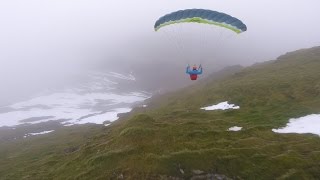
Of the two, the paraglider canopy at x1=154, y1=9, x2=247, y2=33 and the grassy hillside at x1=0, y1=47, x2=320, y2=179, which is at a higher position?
the paraglider canopy at x1=154, y1=9, x2=247, y2=33

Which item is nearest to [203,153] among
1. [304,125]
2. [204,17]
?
[204,17]

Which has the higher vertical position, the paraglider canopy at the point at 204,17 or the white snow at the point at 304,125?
the paraglider canopy at the point at 204,17

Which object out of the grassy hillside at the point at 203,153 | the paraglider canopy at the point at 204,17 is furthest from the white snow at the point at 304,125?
the paraglider canopy at the point at 204,17

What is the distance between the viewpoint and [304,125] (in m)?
53.9

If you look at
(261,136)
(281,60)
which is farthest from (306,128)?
(281,60)

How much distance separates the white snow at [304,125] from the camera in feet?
166

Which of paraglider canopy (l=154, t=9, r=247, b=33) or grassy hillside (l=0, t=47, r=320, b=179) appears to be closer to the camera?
grassy hillside (l=0, t=47, r=320, b=179)

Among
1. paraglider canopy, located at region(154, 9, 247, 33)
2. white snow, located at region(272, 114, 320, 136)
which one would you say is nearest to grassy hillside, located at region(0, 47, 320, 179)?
white snow, located at region(272, 114, 320, 136)

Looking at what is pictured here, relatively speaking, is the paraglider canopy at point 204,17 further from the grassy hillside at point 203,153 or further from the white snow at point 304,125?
the white snow at point 304,125

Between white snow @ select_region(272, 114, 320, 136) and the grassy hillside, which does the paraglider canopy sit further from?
white snow @ select_region(272, 114, 320, 136)

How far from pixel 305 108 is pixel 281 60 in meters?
80.6

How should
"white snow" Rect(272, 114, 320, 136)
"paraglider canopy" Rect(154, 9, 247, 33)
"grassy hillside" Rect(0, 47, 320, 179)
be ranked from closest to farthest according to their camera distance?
"grassy hillside" Rect(0, 47, 320, 179), "paraglider canopy" Rect(154, 9, 247, 33), "white snow" Rect(272, 114, 320, 136)

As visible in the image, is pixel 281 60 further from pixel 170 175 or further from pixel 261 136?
pixel 170 175

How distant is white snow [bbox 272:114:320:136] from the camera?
1992 inches
